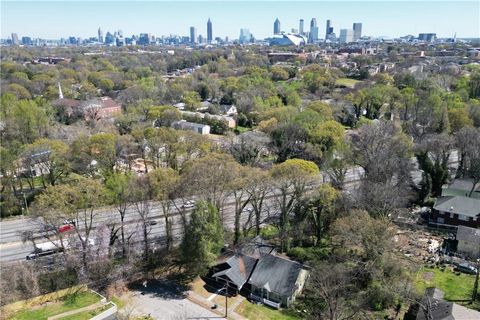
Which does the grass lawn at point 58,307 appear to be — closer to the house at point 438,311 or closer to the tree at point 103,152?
the tree at point 103,152

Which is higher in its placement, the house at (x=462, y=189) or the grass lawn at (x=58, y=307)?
the house at (x=462, y=189)

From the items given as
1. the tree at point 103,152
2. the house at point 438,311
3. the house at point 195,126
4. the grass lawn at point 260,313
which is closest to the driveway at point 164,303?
the grass lawn at point 260,313

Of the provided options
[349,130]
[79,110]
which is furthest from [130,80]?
[349,130]

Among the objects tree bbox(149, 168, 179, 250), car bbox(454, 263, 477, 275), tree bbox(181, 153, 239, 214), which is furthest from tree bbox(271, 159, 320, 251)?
car bbox(454, 263, 477, 275)

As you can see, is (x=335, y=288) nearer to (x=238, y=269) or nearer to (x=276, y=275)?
(x=276, y=275)

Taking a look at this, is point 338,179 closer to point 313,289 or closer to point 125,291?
point 313,289

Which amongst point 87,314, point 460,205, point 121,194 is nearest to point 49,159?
point 121,194
